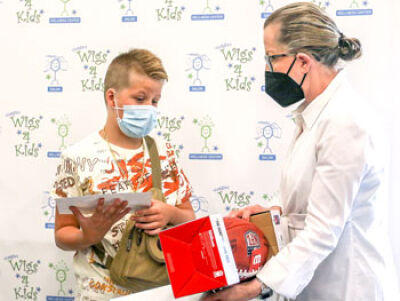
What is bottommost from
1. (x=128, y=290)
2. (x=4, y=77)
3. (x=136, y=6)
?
(x=128, y=290)

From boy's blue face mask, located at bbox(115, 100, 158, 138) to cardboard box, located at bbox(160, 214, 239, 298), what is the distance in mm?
581

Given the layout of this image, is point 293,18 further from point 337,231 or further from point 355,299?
point 355,299

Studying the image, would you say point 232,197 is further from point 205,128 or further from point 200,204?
point 205,128

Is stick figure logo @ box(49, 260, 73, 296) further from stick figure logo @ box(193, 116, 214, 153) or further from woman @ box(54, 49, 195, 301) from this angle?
stick figure logo @ box(193, 116, 214, 153)

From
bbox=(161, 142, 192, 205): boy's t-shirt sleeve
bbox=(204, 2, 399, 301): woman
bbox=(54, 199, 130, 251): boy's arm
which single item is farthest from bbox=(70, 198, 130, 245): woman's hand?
bbox=(204, 2, 399, 301): woman

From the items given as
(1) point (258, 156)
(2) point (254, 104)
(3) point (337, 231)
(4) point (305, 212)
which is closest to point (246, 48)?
(2) point (254, 104)

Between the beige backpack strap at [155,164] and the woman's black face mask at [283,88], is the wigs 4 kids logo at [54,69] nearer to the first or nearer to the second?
the beige backpack strap at [155,164]

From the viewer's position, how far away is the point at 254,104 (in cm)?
233

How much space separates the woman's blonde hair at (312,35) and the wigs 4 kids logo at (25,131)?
1.61 m

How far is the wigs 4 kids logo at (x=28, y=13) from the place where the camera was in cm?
247

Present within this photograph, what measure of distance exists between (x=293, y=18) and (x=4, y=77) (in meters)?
1.80

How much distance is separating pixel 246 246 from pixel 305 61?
23.9 inches

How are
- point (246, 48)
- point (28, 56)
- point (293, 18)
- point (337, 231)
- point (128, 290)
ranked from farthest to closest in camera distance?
point (28, 56) → point (246, 48) → point (128, 290) → point (293, 18) → point (337, 231)

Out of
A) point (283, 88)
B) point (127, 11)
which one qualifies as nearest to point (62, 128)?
point (127, 11)
